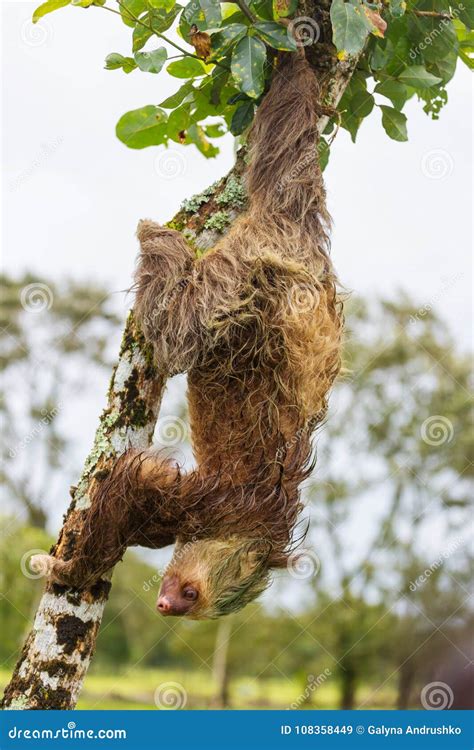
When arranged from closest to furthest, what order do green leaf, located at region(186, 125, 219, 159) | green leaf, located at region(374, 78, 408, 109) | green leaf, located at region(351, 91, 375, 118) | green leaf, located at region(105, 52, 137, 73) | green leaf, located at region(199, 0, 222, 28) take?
1. green leaf, located at region(199, 0, 222, 28)
2. green leaf, located at region(105, 52, 137, 73)
3. green leaf, located at region(374, 78, 408, 109)
4. green leaf, located at region(351, 91, 375, 118)
5. green leaf, located at region(186, 125, 219, 159)

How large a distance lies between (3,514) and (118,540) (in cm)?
2545

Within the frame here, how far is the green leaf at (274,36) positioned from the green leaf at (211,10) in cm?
29

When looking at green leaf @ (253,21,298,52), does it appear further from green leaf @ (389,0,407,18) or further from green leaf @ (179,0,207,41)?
green leaf @ (389,0,407,18)

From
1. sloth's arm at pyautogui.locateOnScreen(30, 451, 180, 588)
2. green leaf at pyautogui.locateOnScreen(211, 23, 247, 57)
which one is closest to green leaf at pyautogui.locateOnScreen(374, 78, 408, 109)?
green leaf at pyautogui.locateOnScreen(211, 23, 247, 57)

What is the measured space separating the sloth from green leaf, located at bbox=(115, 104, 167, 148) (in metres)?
1.49

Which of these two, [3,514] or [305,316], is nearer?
[305,316]

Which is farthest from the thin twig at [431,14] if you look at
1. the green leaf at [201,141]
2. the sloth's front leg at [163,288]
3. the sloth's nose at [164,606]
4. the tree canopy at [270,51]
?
the sloth's nose at [164,606]

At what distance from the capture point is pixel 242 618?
32625mm

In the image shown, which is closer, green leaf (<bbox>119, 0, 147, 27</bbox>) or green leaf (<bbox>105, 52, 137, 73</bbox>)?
green leaf (<bbox>119, 0, 147, 27</bbox>)

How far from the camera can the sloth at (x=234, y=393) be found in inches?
227

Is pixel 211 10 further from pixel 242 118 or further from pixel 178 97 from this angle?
pixel 178 97

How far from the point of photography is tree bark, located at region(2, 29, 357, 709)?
18.4ft
